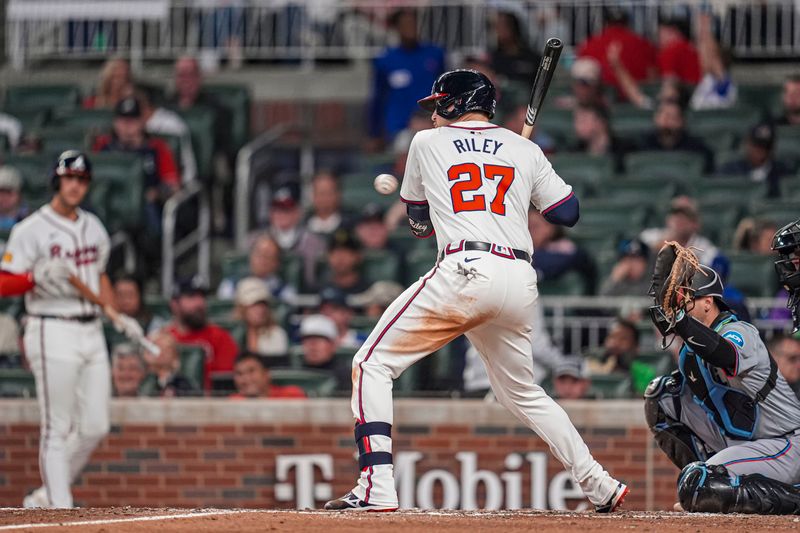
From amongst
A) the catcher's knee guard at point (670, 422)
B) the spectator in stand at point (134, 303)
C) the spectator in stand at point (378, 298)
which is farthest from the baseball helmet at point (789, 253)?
the spectator in stand at point (134, 303)

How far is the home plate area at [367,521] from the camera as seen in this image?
240 inches

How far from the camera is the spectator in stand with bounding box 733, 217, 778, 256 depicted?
10961 millimetres

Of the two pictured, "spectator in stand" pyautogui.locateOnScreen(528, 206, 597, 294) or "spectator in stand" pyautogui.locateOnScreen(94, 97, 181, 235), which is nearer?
"spectator in stand" pyautogui.locateOnScreen(528, 206, 597, 294)

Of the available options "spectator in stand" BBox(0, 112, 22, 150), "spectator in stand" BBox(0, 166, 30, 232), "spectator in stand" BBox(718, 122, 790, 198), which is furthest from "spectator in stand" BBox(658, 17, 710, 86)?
"spectator in stand" BBox(0, 112, 22, 150)

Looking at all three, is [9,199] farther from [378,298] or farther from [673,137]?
[673,137]

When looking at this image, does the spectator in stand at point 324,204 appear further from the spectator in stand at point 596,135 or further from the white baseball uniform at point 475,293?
the white baseball uniform at point 475,293

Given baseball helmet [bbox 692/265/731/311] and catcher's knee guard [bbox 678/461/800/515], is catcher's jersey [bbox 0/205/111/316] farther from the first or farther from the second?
catcher's knee guard [bbox 678/461/800/515]

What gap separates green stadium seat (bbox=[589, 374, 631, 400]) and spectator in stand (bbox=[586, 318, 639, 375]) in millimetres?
137

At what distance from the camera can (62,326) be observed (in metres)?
8.97

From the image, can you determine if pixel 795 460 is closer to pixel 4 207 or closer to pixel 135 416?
pixel 135 416

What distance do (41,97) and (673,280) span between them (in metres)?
8.70

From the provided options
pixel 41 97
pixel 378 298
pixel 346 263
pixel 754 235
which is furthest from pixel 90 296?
pixel 41 97

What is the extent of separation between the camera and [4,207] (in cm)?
1221

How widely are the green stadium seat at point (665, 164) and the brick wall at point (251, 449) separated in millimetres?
3165
